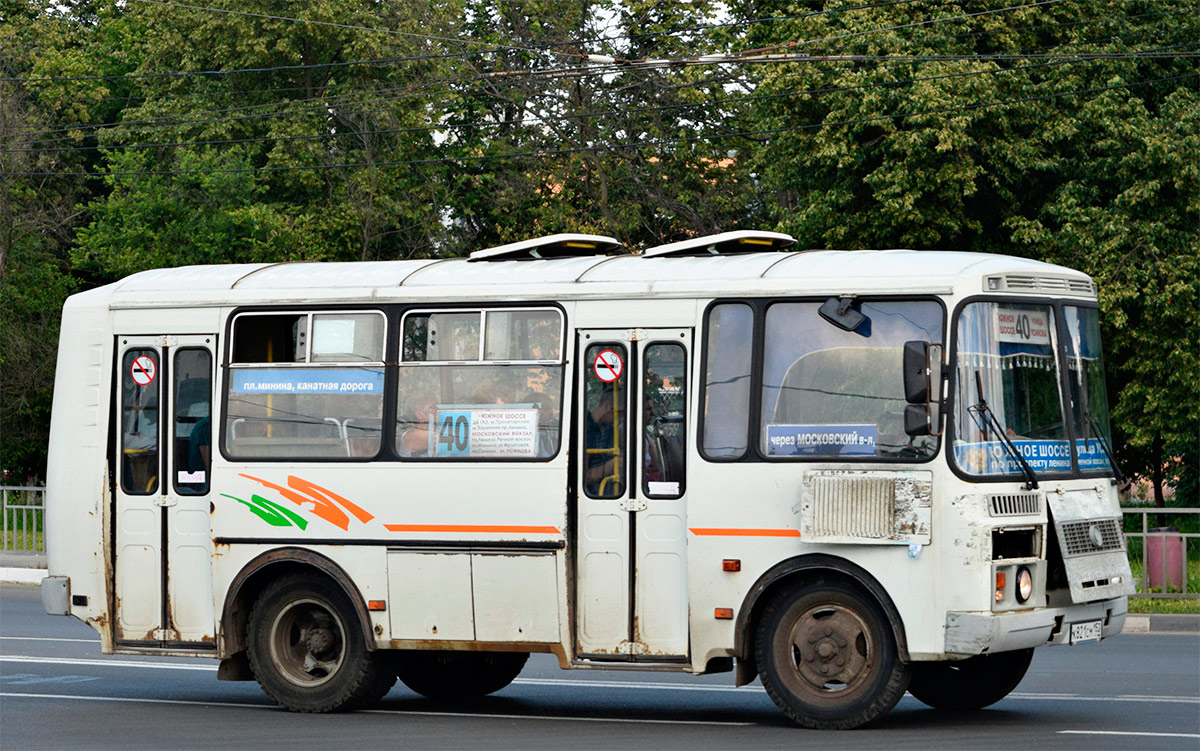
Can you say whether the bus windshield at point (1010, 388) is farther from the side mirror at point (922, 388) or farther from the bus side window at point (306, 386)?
the bus side window at point (306, 386)

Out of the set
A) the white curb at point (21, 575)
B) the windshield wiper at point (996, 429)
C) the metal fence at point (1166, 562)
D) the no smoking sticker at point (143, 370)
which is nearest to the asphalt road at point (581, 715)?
the windshield wiper at point (996, 429)

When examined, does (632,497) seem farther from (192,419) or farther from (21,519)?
(21,519)

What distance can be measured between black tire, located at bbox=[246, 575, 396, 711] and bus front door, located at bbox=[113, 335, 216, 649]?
411 mm

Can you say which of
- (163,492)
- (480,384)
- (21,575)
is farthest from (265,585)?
(21,575)

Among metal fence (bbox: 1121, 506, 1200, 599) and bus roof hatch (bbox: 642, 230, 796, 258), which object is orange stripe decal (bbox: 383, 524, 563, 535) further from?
metal fence (bbox: 1121, 506, 1200, 599)

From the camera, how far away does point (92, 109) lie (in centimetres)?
4828

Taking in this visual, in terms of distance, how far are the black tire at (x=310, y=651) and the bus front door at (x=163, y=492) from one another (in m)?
0.41

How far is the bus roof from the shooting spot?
10.5 meters

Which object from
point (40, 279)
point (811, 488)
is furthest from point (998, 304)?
point (40, 279)

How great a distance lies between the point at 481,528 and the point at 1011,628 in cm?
341

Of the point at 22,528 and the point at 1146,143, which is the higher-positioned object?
the point at 1146,143

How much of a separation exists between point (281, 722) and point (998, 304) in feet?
17.6

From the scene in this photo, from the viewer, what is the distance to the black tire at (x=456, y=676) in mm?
12672

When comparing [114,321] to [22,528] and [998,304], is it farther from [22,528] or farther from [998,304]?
[22,528]
